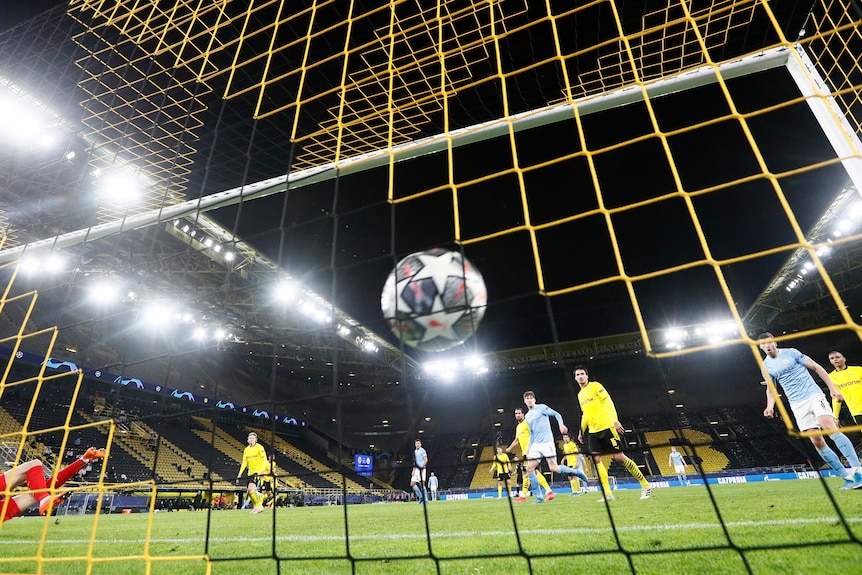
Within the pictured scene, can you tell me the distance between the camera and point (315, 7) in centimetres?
360

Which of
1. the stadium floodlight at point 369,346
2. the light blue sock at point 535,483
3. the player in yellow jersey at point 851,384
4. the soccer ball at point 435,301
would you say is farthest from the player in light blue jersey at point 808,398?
the stadium floodlight at point 369,346

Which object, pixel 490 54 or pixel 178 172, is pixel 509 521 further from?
pixel 178 172

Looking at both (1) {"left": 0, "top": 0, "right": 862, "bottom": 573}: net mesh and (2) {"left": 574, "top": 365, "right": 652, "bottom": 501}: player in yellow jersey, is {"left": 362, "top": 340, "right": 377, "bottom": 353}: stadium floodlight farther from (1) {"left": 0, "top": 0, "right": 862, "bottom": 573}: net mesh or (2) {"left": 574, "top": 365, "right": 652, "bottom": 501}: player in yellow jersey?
(2) {"left": 574, "top": 365, "right": 652, "bottom": 501}: player in yellow jersey

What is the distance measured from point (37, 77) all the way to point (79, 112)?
1.91 feet

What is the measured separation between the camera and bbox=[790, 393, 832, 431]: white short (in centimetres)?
405

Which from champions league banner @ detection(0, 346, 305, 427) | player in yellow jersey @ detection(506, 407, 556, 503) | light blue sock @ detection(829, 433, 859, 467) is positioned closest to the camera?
light blue sock @ detection(829, 433, 859, 467)

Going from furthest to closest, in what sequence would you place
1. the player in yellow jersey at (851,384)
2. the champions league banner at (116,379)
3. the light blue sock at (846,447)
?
the champions league banner at (116,379) → the player in yellow jersey at (851,384) → the light blue sock at (846,447)

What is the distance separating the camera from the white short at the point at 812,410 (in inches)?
159

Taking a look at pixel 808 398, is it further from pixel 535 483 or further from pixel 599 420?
pixel 535 483

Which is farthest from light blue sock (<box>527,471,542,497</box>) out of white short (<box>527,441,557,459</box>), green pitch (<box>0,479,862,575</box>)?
green pitch (<box>0,479,862,575</box>)

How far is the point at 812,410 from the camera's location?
4.10 meters

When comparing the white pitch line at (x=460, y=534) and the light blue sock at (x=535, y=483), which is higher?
the light blue sock at (x=535, y=483)

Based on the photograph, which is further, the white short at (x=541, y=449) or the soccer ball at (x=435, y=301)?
the white short at (x=541, y=449)

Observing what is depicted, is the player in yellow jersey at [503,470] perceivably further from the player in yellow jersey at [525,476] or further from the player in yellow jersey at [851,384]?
the player in yellow jersey at [851,384]
